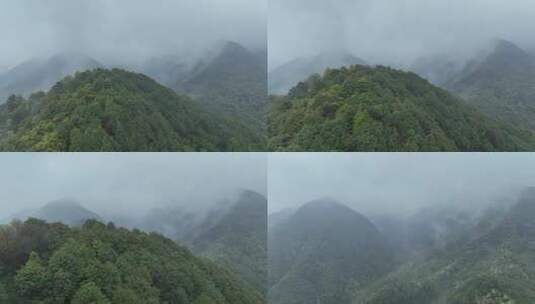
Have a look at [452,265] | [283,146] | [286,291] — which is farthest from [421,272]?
[283,146]

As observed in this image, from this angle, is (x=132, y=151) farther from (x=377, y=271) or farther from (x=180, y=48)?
(x=377, y=271)

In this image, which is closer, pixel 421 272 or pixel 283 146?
pixel 283 146

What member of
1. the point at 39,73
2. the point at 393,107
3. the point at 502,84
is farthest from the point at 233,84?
the point at 502,84

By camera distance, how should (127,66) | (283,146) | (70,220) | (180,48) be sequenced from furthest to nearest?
(180,48)
(127,66)
(283,146)
(70,220)

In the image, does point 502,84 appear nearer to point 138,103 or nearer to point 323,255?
point 323,255

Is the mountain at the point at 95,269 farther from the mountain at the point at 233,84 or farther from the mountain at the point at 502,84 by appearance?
the mountain at the point at 502,84

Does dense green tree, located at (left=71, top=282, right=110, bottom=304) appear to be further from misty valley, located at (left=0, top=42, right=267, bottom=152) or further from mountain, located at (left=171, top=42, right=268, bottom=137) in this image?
mountain, located at (left=171, top=42, right=268, bottom=137)
